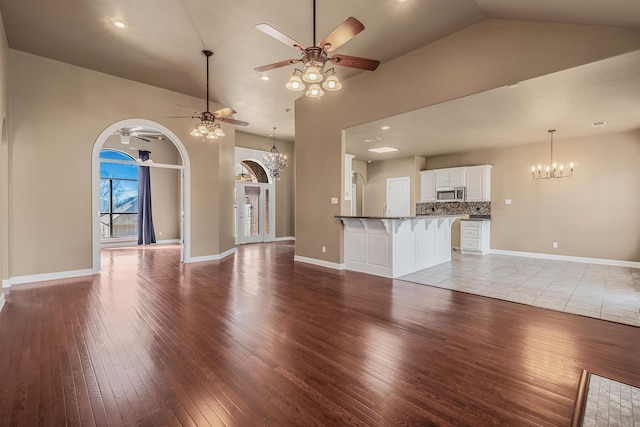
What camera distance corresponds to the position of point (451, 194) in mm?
8250

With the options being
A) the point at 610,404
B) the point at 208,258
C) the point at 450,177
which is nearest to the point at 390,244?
the point at 610,404

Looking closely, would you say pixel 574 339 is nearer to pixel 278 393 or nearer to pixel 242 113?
pixel 278 393

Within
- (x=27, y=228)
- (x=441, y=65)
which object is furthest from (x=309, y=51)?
(x=27, y=228)

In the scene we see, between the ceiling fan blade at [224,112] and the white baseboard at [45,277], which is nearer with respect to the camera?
the white baseboard at [45,277]

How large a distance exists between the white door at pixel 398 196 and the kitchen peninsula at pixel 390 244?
10.3ft

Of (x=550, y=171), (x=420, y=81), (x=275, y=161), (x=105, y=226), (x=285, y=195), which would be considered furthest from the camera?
(x=285, y=195)

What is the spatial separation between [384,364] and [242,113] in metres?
6.79

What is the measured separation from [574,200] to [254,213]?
28.6ft

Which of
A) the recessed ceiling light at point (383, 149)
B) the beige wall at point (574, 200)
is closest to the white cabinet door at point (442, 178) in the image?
the beige wall at point (574, 200)

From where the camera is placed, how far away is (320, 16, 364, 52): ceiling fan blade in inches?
97.5

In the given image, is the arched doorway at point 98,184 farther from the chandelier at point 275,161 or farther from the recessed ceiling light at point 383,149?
the recessed ceiling light at point 383,149

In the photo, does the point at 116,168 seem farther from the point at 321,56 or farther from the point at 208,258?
the point at 321,56

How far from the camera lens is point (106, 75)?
17.3ft

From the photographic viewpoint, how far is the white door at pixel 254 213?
31.3 feet
